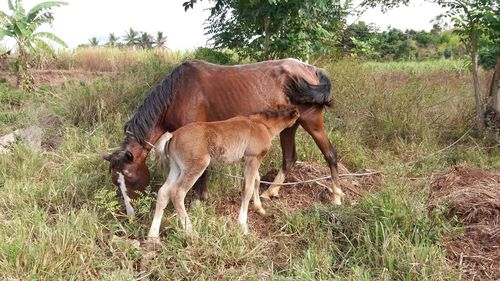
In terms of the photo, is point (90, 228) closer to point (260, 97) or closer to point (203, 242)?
point (203, 242)

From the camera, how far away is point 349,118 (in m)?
7.96

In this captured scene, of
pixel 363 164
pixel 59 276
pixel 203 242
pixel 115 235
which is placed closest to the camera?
pixel 59 276

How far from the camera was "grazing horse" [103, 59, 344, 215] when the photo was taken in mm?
4727

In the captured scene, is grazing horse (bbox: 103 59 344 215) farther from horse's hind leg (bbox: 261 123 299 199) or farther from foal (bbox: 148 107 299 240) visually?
foal (bbox: 148 107 299 240)

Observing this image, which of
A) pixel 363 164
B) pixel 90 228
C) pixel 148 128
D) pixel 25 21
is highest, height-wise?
pixel 25 21

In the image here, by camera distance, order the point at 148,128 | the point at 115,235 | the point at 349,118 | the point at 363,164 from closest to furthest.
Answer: the point at 115,235 → the point at 148,128 → the point at 363,164 → the point at 349,118

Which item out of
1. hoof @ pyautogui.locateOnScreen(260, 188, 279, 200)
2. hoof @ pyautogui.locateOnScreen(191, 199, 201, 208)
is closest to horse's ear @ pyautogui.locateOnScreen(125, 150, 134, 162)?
hoof @ pyautogui.locateOnScreen(191, 199, 201, 208)

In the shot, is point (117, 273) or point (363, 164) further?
point (363, 164)

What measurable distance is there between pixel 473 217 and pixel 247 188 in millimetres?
2179

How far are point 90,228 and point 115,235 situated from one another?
0.26m

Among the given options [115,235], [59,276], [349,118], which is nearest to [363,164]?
[349,118]

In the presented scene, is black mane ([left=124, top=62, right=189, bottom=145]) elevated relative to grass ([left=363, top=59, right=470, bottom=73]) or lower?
elevated

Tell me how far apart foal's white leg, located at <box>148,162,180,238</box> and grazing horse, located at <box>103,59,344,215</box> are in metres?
0.48

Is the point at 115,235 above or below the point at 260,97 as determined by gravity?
below
